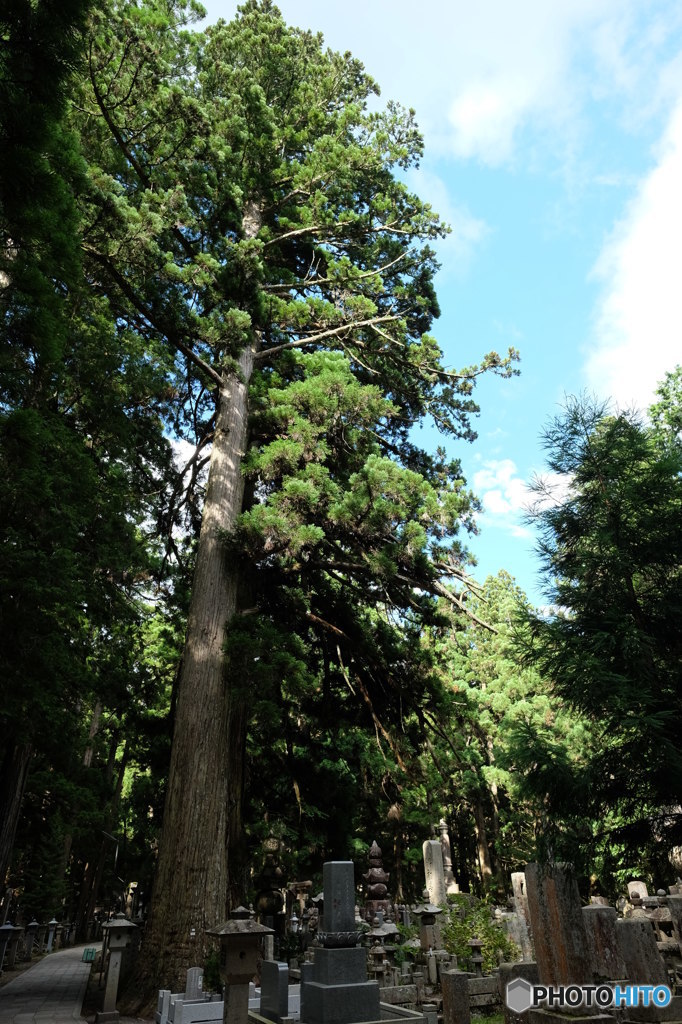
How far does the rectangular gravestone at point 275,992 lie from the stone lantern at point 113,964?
2.14m

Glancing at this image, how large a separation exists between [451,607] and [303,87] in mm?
10713

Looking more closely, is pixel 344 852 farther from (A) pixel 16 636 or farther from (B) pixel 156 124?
(B) pixel 156 124

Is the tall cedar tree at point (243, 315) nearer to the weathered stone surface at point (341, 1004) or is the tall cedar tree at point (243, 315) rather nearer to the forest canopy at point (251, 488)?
the forest canopy at point (251, 488)

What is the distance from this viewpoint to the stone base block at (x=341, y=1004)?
4504 mm

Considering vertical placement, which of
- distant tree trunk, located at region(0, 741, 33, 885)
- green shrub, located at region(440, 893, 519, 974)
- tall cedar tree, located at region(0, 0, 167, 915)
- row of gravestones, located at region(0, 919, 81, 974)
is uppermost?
tall cedar tree, located at region(0, 0, 167, 915)

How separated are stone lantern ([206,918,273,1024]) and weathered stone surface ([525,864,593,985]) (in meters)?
2.56

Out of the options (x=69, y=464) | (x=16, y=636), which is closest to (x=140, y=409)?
(x=69, y=464)

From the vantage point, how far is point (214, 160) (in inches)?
336

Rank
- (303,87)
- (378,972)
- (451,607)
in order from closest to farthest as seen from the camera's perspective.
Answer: (378,972)
(451,607)
(303,87)

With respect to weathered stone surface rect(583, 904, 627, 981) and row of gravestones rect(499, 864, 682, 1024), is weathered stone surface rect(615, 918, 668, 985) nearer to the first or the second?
row of gravestones rect(499, 864, 682, 1024)

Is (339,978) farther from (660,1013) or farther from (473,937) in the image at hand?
(473,937)

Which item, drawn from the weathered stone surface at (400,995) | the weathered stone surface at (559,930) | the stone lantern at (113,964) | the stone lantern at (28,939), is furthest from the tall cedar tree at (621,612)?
the stone lantern at (28,939)

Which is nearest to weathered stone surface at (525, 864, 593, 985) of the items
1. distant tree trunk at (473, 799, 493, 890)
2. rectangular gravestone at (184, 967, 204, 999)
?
rectangular gravestone at (184, 967, 204, 999)

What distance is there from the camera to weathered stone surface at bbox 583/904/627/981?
5.35 metres
